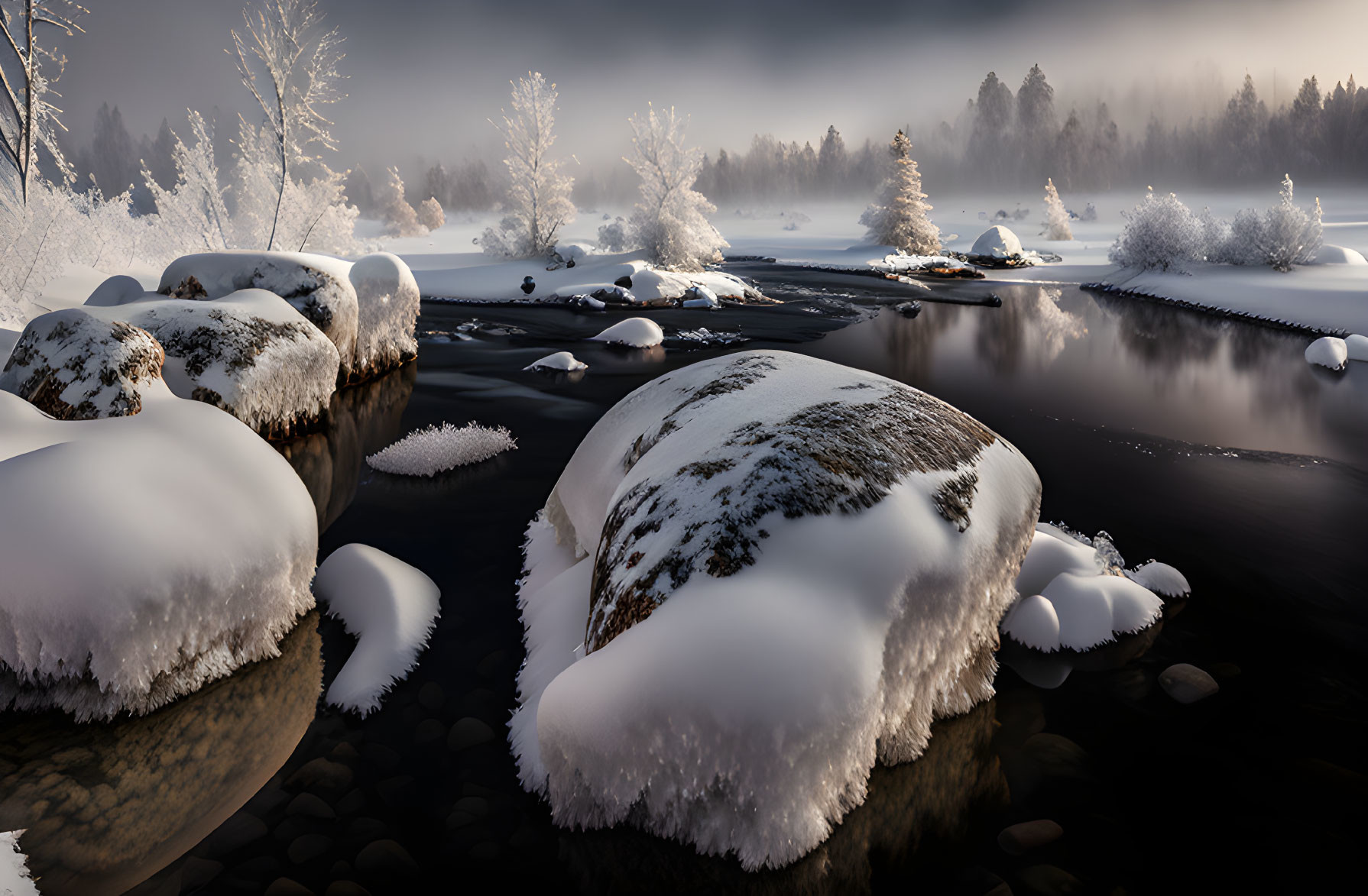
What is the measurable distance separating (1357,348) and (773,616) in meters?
20.1

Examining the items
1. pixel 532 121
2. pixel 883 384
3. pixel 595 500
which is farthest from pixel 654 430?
pixel 532 121

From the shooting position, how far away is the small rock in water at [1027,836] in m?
3.48

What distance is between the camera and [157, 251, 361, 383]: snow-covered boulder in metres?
11.3

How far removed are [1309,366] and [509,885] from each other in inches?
773

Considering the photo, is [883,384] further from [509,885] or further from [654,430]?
[509,885]

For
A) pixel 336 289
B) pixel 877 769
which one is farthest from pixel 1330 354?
pixel 336 289

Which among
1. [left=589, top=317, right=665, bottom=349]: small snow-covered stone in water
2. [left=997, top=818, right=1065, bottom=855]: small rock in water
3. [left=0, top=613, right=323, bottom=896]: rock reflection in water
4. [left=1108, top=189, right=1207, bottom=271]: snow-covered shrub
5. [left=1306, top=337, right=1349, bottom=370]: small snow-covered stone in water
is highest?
[left=1108, top=189, right=1207, bottom=271]: snow-covered shrub

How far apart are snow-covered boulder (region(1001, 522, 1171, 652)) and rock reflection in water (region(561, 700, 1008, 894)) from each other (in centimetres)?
142

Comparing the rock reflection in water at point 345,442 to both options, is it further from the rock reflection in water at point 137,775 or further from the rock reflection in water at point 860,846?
the rock reflection in water at point 860,846

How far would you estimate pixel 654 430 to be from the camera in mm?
5023

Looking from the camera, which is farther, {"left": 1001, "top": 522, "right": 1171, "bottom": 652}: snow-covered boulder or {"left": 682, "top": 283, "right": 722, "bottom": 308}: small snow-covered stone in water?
{"left": 682, "top": 283, "right": 722, "bottom": 308}: small snow-covered stone in water

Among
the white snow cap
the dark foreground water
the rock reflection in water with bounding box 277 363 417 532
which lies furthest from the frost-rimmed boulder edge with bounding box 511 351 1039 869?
the white snow cap

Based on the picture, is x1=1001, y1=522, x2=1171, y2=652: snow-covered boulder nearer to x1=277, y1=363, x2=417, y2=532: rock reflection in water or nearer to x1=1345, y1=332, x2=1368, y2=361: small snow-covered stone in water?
x1=277, y1=363, x2=417, y2=532: rock reflection in water

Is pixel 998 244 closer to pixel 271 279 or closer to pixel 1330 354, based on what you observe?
pixel 1330 354
